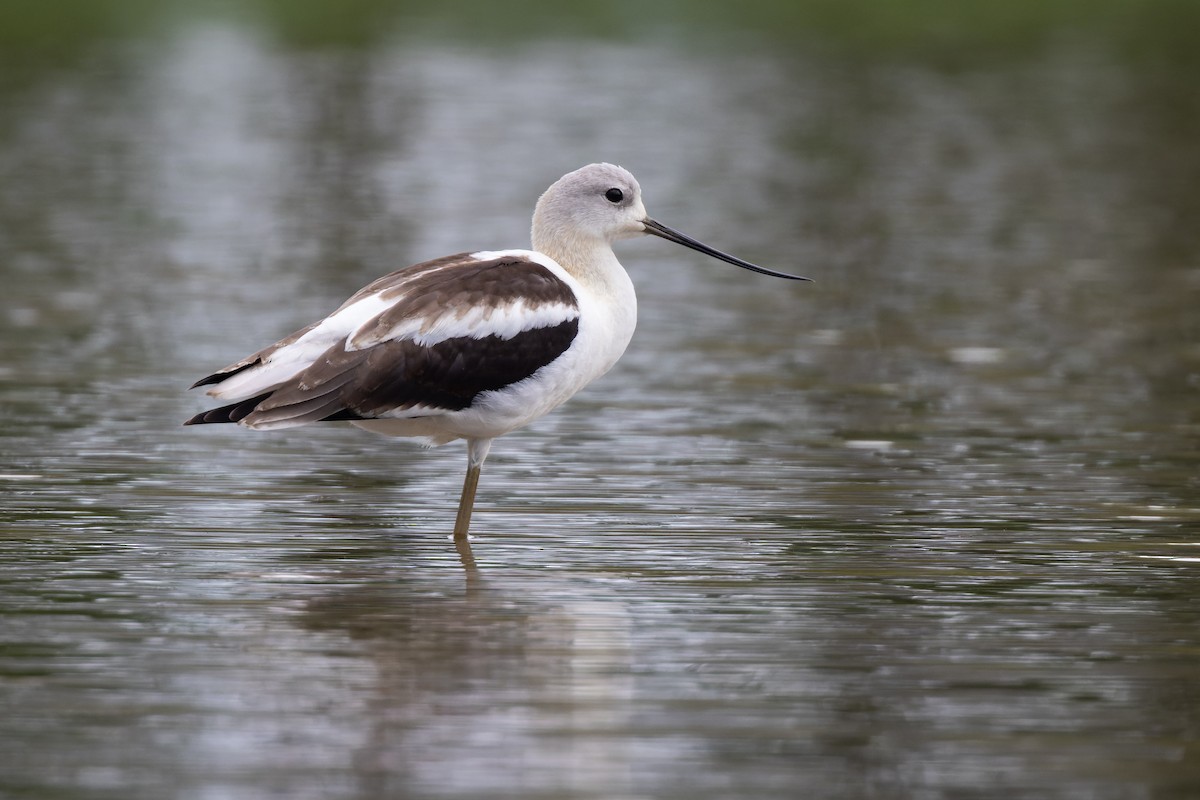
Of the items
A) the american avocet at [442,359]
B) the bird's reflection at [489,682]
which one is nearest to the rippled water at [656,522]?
the bird's reflection at [489,682]

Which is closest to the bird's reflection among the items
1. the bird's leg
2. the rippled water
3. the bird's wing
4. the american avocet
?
the rippled water

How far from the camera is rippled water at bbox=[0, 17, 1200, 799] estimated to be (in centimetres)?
630

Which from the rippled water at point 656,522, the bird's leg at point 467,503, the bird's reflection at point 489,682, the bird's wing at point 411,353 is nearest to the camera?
the bird's reflection at point 489,682

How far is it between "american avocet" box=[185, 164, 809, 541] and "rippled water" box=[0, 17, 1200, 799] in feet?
1.79

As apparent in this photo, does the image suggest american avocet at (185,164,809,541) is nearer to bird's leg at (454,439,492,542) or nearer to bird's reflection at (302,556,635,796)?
bird's leg at (454,439,492,542)

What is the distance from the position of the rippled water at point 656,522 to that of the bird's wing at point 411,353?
0.60m

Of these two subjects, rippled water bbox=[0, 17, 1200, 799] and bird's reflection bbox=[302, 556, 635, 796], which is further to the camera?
rippled water bbox=[0, 17, 1200, 799]

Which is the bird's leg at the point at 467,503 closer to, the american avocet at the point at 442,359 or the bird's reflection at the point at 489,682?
the american avocet at the point at 442,359

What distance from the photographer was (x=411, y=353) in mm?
8797

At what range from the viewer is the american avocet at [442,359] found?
28.6ft

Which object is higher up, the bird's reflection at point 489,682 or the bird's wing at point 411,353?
the bird's wing at point 411,353

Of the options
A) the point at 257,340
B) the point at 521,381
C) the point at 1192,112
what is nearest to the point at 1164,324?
the point at 257,340

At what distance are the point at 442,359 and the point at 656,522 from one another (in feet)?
4.01

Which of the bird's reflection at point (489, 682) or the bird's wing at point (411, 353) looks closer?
the bird's reflection at point (489, 682)
